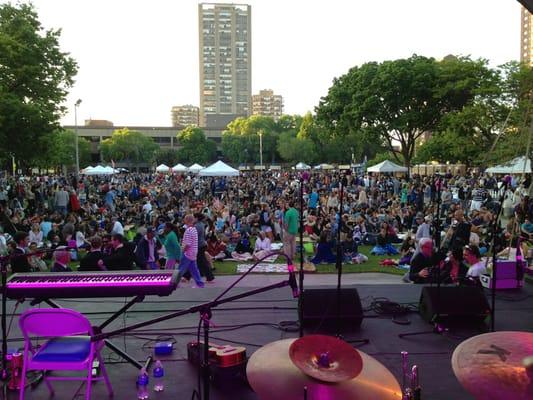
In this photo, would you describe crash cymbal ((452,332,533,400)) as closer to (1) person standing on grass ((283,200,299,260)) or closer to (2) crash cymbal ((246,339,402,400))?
(2) crash cymbal ((246,339,402,400))

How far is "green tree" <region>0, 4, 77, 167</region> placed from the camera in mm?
22406

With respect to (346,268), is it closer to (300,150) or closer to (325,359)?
(325,359)

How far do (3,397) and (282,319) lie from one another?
3.78 m

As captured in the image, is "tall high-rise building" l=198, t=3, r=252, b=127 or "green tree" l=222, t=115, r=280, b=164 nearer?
"green tree" l=222, t=115, r=280, b=164

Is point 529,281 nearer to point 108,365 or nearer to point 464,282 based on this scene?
point 464,282

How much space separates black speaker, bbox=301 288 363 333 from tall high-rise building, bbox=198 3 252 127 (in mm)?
171162

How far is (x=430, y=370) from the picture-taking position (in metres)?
5.45

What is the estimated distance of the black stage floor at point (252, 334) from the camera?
5.07 m

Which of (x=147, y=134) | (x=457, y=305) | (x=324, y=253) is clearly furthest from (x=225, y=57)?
(x=457, y=305)

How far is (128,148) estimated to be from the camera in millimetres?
100500

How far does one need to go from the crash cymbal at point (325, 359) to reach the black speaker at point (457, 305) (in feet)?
11.0

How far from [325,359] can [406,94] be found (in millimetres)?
33561

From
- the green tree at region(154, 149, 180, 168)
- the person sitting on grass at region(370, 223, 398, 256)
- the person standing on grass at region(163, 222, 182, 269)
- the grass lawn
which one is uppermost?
the green tree at region(154, 149, 180, 168)

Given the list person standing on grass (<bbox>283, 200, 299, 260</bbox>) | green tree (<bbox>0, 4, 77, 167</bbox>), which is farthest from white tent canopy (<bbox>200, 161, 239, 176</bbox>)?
person standing on grass (<bbox>283, 200, 299, 260</bbox>)
